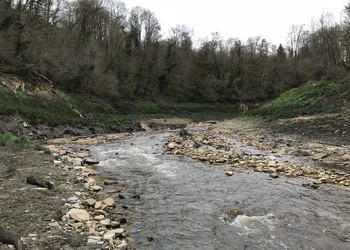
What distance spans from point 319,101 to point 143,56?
144ft

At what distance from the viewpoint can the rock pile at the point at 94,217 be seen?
721cm

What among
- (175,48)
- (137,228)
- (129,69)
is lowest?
(137,228)

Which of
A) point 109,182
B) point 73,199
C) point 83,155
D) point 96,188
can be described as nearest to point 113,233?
point 73,199

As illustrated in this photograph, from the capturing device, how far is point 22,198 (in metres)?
9.10

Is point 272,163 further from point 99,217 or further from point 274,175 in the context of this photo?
point 99,217

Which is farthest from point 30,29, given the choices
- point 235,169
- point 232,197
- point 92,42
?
point 232,197

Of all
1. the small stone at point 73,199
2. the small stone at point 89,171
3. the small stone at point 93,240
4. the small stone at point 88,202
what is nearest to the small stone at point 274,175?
the small stone at point 89,171

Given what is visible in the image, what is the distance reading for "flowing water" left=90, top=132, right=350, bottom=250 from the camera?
757cm

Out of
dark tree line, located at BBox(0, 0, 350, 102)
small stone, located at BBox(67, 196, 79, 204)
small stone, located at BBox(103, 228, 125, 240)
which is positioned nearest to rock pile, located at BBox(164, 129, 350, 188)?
small stone, located at BBox(67, 196, 79, 204)

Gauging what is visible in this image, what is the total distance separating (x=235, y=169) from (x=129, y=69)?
5287 cm

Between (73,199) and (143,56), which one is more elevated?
(143,56)

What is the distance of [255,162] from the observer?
52.7 ft

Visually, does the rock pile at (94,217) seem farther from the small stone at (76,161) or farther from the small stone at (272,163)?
the small stone at (272,163)

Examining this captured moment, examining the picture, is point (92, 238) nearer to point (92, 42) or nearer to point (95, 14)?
point (92, 42)
